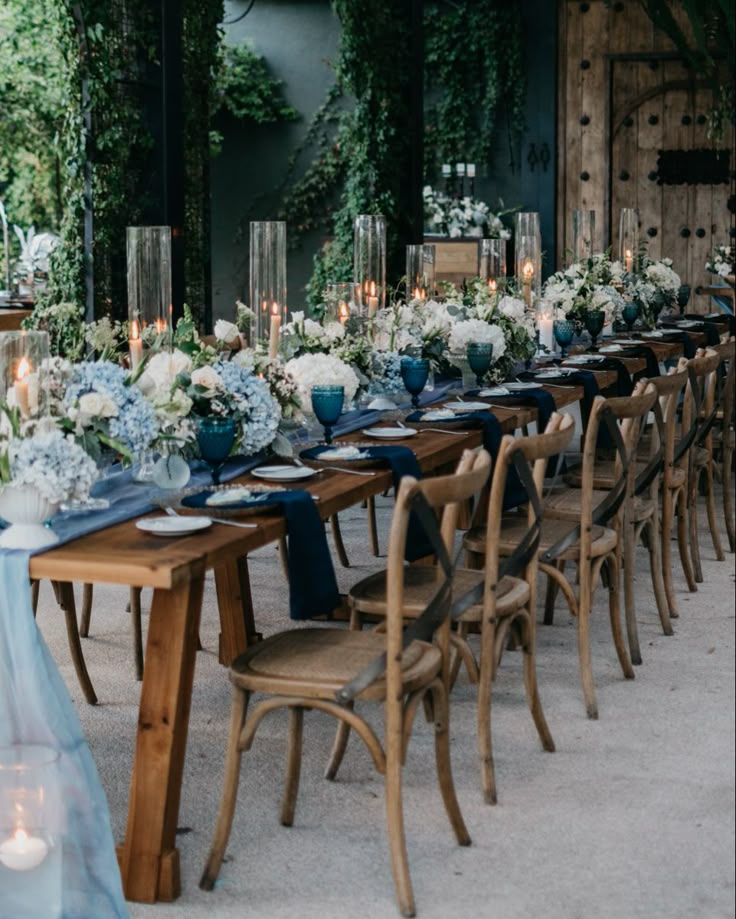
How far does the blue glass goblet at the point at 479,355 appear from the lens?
16.9ft

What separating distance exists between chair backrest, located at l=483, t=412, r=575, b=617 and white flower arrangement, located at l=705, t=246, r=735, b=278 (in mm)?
6711

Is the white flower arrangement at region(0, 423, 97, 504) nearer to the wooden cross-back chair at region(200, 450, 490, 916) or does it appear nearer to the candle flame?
the candle flame

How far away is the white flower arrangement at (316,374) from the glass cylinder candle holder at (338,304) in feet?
2.54

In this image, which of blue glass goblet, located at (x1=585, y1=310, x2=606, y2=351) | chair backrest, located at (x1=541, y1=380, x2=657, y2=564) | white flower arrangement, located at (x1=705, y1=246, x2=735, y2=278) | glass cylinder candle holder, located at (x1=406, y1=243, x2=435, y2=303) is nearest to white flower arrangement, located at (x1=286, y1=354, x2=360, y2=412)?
chair backrest, located at (x1=541, y1=380, x2=657, y2=564)

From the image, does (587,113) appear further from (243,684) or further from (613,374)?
(243,684)

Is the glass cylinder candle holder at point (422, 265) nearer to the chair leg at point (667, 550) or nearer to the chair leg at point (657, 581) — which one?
the chair leg at point (667, 550)

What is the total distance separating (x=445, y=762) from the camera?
3004 mm

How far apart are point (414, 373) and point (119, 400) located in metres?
1.72

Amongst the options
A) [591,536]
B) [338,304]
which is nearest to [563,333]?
[338,304]

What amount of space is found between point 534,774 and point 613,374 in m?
2.89

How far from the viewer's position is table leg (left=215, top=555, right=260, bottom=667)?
162 inches

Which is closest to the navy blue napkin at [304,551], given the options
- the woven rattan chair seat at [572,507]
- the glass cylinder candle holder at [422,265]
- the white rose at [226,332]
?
the white rose at [226,332]

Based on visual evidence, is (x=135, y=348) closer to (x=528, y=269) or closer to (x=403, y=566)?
(x=403, y=566)

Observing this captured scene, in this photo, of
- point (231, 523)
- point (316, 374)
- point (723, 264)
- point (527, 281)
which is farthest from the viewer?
point (723, 264)
